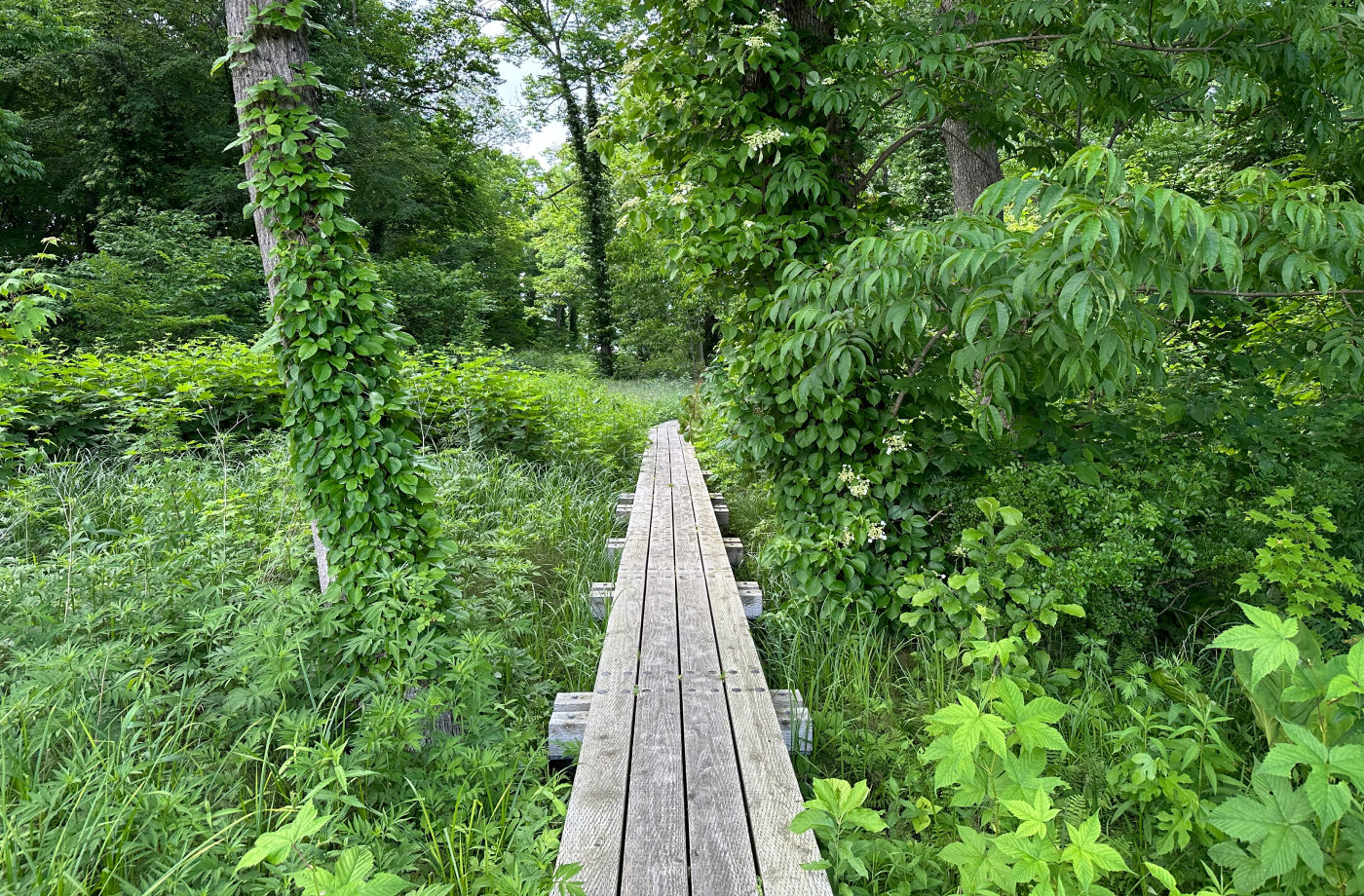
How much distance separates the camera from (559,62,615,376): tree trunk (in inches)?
795

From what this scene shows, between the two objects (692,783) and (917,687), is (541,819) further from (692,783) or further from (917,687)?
(917,687)

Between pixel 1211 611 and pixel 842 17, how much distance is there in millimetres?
3830

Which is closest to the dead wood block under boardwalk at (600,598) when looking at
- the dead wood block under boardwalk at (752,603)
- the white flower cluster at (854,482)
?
the dead wood block under boardwalk at (752,603)

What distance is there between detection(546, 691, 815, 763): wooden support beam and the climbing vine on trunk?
25.1 inches

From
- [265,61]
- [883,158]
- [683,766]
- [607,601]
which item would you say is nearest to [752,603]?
[607,601]

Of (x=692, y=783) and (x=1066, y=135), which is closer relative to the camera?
(x=692, y=783)

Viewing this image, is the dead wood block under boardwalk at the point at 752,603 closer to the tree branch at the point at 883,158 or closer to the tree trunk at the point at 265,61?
the tree branch at the point at 883,158

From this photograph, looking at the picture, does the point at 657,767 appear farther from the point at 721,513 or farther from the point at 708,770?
the point at 721,513

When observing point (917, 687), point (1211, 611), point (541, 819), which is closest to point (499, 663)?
point (541, 819)

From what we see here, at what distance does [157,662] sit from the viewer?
2625 mm


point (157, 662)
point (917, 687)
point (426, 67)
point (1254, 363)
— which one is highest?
point (426, 67)

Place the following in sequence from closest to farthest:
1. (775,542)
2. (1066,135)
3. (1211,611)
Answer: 1. (1211,611)
2. (775,542)
3. (1066,135)

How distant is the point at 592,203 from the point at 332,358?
64.6 feet

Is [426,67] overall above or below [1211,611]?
above
